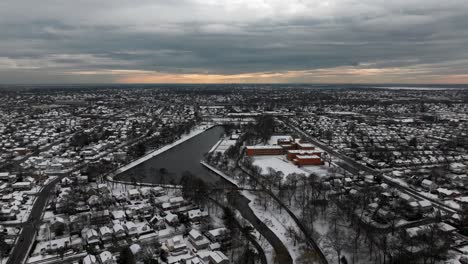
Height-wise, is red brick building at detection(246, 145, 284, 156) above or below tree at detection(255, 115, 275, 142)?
below

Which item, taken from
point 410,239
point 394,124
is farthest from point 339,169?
point 394,124

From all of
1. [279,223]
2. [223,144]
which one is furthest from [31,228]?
[223,144]

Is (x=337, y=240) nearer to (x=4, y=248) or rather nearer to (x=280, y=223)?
(x=280, y=223)

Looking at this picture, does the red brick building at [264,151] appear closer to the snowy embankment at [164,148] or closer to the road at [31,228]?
the snowy embankment at [164,148]

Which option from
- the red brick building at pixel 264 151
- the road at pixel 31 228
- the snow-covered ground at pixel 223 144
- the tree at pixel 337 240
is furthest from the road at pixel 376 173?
the road at pixel 31 228

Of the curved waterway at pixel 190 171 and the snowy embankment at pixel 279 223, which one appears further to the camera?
the curved waterway at pixel 190 171

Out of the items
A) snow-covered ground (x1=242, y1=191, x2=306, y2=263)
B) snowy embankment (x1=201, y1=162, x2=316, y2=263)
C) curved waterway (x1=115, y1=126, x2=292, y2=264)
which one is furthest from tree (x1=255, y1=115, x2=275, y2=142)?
snow-covered ground (x1=242, y1=191, x2=306, y2=263)

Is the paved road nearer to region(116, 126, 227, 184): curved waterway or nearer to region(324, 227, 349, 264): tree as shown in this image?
region(116, 126, 227, 184): curved waterway

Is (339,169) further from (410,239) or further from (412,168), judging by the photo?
(410,239)

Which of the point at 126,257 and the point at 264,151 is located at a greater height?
the point at 264,151
